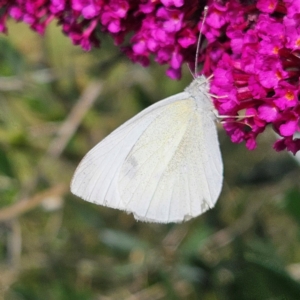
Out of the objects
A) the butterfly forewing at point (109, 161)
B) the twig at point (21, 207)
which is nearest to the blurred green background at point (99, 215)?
the twig at point (21, 207)

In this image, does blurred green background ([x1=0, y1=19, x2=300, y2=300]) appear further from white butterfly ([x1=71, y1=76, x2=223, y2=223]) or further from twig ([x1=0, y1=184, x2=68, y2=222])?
white butterfly ([x1=71, y1=76, x2=223, y2=223])

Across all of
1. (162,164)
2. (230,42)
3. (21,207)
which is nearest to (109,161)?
(162,164)

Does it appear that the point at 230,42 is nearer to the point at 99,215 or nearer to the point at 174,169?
the point at 174,169

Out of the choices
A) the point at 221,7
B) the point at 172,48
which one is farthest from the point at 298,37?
the point at 172,48

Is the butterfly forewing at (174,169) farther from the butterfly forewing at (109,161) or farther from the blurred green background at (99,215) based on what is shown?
the blurred green background at (99,215)

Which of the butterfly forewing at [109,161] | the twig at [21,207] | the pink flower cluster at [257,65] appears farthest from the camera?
the twig at [21,207]

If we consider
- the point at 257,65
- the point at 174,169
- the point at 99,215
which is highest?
the point at 257,65
